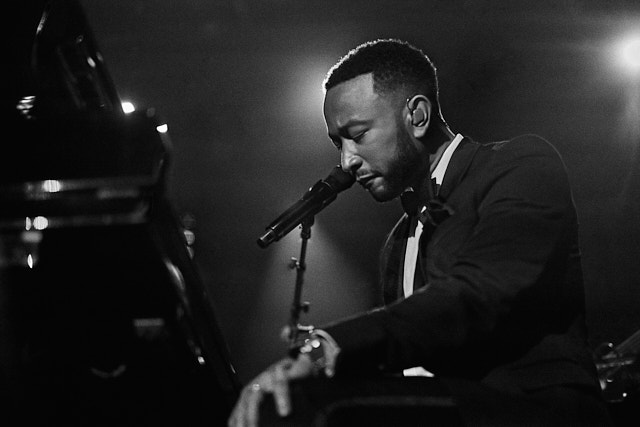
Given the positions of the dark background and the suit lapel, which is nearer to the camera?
the suit lapel

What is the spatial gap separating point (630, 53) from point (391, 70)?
3.07m

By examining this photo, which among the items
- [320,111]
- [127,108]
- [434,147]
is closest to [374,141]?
[434,147]

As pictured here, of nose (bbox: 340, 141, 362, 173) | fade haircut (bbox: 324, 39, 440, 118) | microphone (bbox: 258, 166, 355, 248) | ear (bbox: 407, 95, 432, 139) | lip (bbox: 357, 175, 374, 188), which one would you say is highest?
fade haircut (bbox: 324, 39, 440, 118)

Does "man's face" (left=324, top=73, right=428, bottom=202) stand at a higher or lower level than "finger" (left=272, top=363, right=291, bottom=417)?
higher

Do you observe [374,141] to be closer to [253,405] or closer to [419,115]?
[419,115]

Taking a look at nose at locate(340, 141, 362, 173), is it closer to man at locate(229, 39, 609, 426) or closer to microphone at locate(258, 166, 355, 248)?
microphone at locate(258, 166, 355, 248)

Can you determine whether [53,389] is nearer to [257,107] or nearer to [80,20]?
[80,20]

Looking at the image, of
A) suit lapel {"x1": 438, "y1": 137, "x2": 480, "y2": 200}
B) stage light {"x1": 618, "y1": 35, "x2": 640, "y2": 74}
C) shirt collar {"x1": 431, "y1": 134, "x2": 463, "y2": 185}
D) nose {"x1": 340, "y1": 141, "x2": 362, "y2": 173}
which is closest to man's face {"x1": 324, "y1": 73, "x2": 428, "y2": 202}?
nose {"x1": 340, "y1": 141, "x2": 362, "y2": 173}

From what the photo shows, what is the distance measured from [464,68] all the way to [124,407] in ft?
13.1

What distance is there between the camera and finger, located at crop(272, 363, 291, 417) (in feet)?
4.37

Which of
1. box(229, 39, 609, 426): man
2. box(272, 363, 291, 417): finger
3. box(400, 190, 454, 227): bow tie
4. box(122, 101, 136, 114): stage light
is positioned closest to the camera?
box(272, 363, 291, 417): finger

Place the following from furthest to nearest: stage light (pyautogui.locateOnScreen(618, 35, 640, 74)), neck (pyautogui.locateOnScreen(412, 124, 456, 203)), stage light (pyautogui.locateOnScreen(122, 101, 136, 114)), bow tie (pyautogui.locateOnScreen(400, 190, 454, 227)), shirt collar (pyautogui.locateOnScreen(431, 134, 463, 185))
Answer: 1. stage light (pyautogui.locateOnScreen(618, 35, 640, 74))
2. neck (pyautogui.locateOnScreen(412, 124, 456, 203))
3. shirt collar (pyautogui.locateOnScreen(431, 134, 463, 185))
4. bow tie (pyautogui.locateOnScreen(400, 190, 454, 227))
5. stage light (pyautogui.locateOnScreen(122, 101, 136, 114))

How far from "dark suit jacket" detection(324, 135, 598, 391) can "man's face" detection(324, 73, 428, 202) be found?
405 mm

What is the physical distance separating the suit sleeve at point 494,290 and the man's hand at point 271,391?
0.09 metres
